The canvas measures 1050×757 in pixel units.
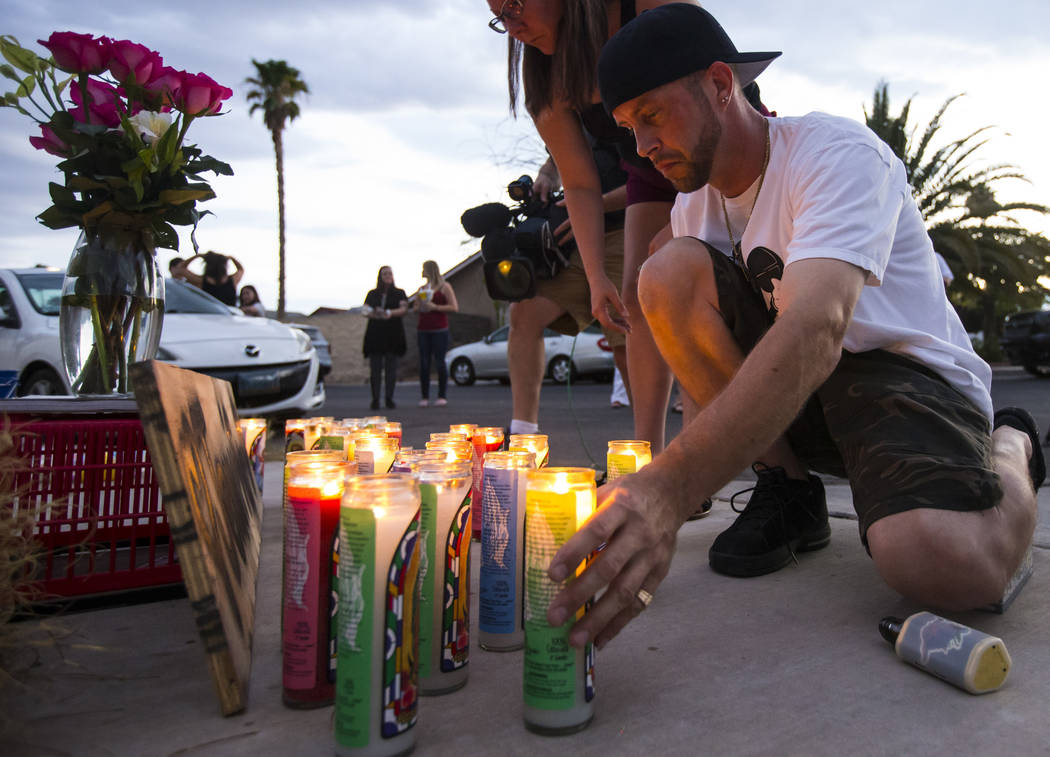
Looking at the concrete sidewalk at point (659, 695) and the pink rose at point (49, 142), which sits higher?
the pink rose at point (49, 142)

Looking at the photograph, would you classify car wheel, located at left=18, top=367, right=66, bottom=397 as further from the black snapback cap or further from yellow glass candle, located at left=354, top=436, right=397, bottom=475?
the black snapback cap

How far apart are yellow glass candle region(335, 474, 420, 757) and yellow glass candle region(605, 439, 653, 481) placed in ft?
3.06

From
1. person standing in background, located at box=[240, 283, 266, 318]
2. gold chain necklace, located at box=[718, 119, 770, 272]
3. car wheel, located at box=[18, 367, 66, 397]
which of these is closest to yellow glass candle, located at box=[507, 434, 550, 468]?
gold chain necklace, located at box=[718, 119, 770, 272]

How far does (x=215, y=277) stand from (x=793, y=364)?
7.06 m

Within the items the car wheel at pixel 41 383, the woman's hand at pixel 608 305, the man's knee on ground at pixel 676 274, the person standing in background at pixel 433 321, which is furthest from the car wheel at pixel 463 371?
the man's knee on ground at pixel 676 274

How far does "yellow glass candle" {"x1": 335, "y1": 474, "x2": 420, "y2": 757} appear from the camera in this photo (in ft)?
3.37

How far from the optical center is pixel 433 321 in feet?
29.1

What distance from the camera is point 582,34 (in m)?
2.39

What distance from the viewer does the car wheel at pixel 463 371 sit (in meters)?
15.2

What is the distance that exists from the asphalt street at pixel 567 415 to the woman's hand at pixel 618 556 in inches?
104

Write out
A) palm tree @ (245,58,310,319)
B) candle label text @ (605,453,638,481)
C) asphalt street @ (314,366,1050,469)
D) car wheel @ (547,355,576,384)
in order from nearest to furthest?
candle label text @ (605,453,638,481) < asphalt street @ (314,366,1050,469) < car wheel @ (547,355,576,384) < palm tree @ (245,58,310,319)

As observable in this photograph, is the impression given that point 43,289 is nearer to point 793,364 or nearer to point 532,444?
point 532,444

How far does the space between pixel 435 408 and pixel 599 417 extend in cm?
245

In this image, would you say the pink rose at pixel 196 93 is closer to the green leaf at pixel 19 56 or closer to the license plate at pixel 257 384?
the green leaf at pixel 19 56
